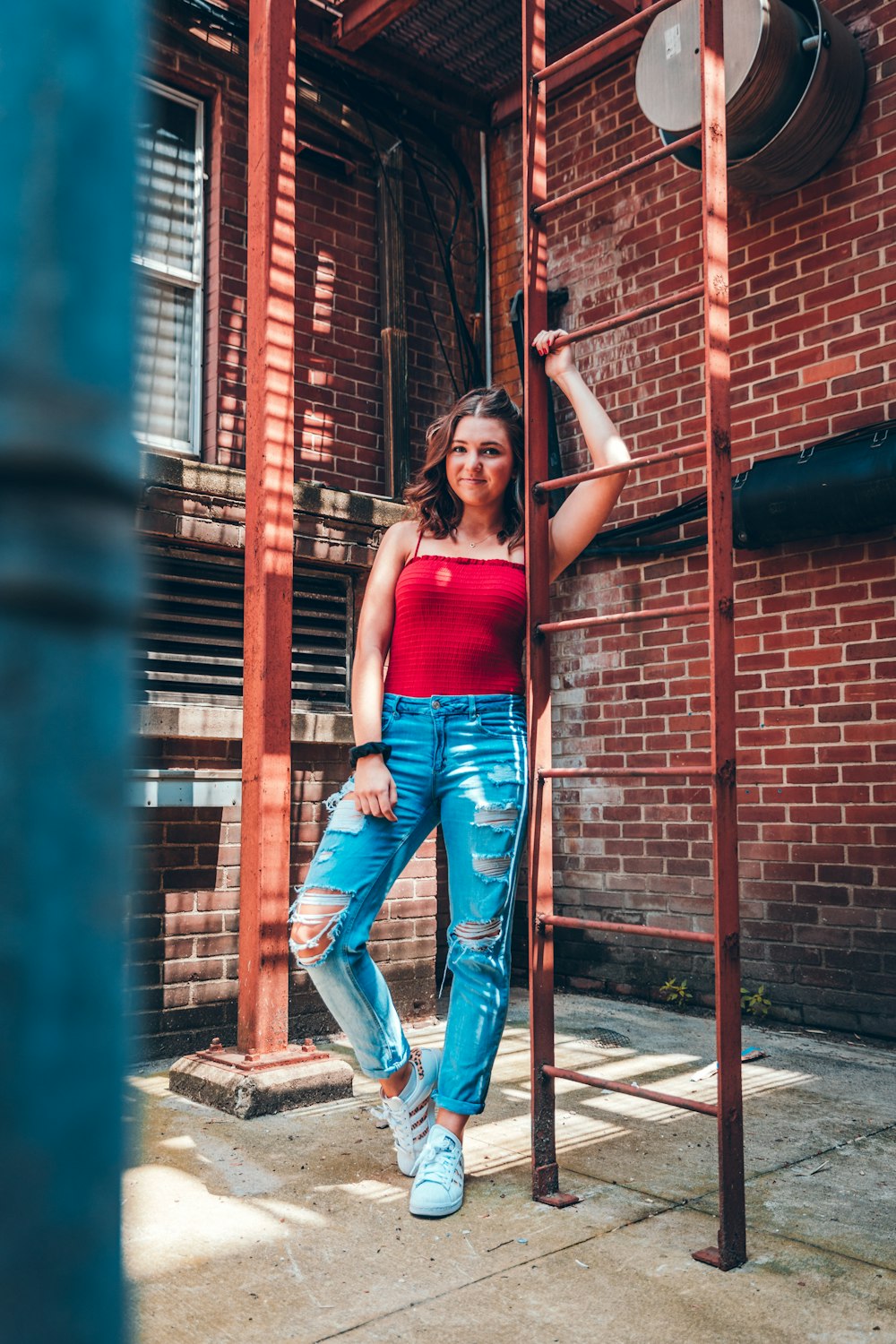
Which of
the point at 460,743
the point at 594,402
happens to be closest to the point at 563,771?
the point at 460,743

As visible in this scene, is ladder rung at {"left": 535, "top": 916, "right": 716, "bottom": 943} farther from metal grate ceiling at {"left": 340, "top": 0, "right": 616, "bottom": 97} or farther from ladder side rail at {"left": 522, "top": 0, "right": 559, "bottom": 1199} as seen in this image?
metal grate ceiling at {"left": 340, "top": 0, "right": 616, "bottom": 97}

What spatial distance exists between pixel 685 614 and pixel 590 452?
0.52 metres

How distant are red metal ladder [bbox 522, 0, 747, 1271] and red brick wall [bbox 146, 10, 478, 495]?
309 cm

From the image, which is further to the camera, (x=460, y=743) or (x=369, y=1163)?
(x=369, y=1163)

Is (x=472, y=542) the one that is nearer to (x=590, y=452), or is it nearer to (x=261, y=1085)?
(x=590, y=452)

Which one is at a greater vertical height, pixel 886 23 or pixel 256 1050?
pixel 886 23

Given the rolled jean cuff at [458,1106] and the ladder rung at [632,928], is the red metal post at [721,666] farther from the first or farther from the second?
the rolled jean cuff at [458,1106]

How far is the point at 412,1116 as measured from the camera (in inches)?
122

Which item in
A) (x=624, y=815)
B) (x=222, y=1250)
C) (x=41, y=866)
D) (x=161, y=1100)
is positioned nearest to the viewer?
(x=41, y=866)

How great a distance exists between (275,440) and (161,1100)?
2.41 meters

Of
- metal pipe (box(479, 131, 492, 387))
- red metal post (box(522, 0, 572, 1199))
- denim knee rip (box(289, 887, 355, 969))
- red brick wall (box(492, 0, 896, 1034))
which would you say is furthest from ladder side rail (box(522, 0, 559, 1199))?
metal pipe (box(479, 131, 492, 387))

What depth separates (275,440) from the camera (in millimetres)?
4152

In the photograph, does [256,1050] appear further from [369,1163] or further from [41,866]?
[41,866]

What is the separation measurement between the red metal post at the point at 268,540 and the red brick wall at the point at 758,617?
2.64 metres
